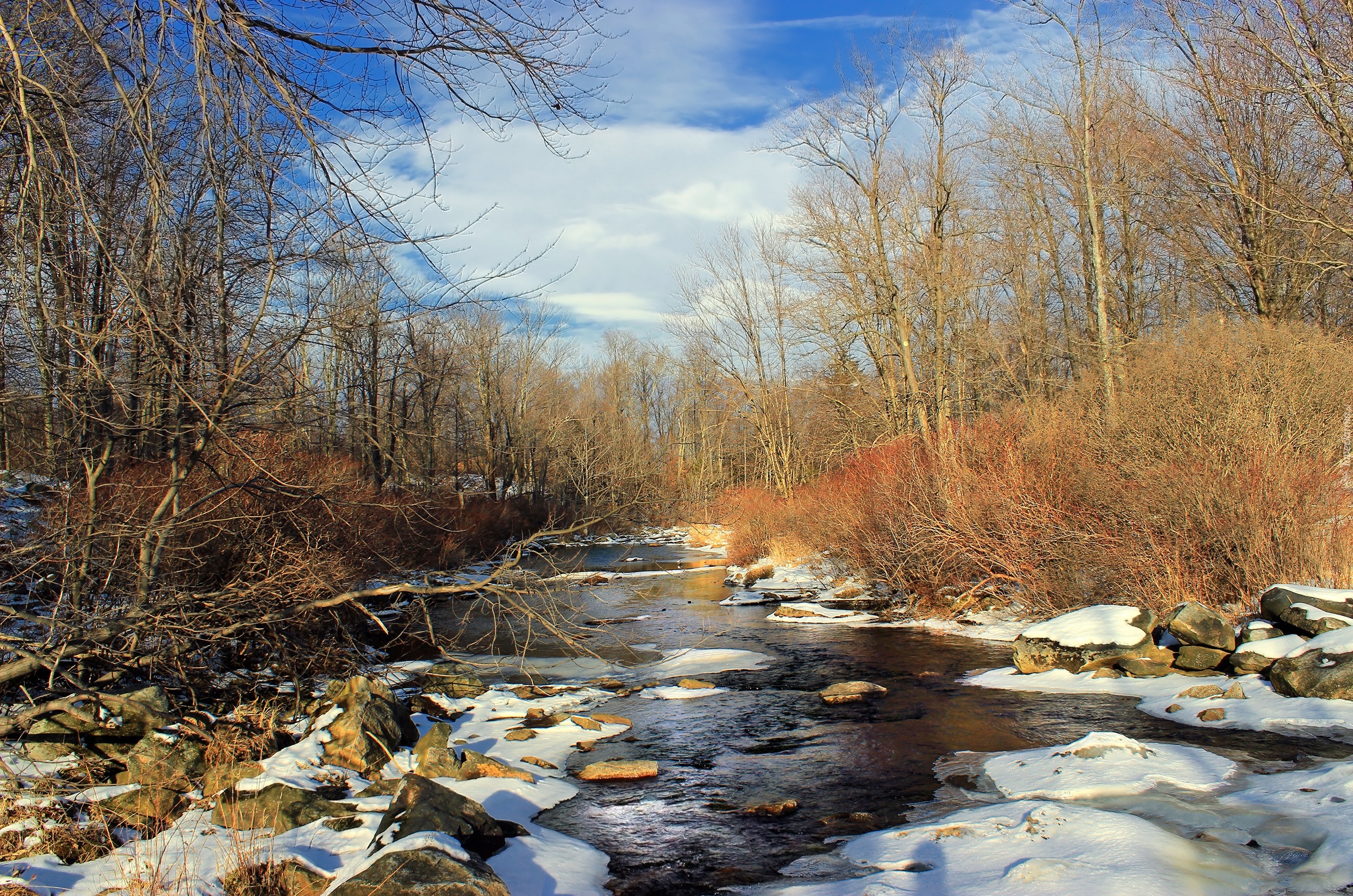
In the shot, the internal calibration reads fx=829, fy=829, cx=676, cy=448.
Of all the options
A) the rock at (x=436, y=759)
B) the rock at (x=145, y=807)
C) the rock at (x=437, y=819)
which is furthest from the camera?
the rock at (x=436, y=759)

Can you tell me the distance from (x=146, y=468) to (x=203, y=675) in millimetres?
3697

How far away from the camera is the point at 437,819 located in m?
5.32

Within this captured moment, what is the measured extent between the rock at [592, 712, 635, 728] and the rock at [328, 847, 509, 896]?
4.90 metres

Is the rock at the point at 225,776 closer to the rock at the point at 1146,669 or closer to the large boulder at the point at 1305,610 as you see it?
the rock at the point at 1146,669

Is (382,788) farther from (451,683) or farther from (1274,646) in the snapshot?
(1274,646)

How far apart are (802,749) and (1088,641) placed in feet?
15.0

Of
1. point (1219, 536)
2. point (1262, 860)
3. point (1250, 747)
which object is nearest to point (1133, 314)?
point (1219, 536)

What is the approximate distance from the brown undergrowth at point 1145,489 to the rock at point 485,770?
9.06 metres

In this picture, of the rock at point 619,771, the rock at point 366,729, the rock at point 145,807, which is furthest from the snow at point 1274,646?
the rock at point 145,807

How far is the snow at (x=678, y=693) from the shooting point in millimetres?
10688

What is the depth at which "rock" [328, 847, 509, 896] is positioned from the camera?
426cm

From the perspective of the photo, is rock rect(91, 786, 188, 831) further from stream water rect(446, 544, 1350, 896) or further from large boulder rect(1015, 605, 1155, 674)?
Result: large boulder rect(1015, 605, 1155, 674)

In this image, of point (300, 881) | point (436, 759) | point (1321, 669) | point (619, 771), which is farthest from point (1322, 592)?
point (300, 881)

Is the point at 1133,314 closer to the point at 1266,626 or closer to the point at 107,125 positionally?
the point at 1266,626
